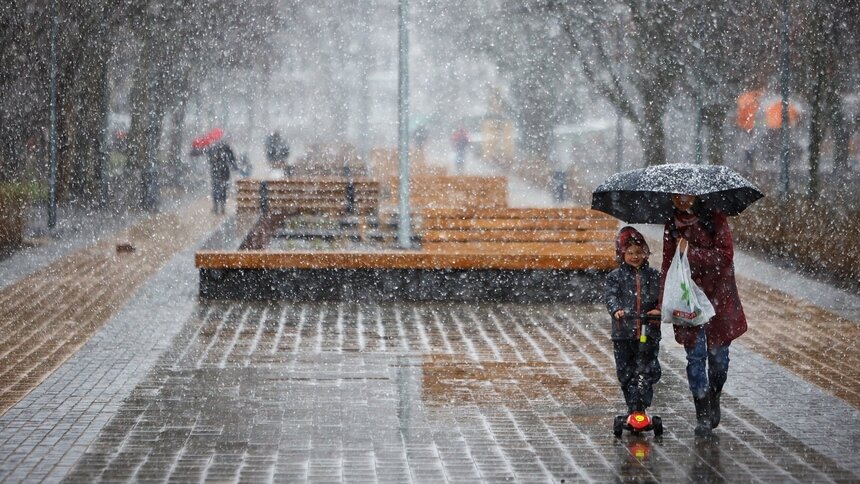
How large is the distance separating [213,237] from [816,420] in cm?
925

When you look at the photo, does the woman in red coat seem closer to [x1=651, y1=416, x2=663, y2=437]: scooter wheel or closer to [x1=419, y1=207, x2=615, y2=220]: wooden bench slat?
[x1=651, y1=416, x2=663, y2=437]: scooter wheel

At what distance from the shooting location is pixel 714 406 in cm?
757

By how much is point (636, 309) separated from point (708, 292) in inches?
15.9

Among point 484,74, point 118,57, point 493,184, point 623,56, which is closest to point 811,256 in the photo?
point 493,184

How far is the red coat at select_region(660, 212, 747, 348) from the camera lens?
7.45 meters

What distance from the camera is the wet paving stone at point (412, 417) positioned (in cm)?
673

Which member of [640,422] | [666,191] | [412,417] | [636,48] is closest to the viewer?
[666,191]

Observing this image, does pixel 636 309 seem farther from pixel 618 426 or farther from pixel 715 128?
pixel 715 128

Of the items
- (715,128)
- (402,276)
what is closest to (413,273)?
(402,276)

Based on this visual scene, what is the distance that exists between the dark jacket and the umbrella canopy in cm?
46

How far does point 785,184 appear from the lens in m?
23.8

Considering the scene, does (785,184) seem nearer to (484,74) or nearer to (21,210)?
(21,210)

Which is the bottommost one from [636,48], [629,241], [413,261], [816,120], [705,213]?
[413,261]

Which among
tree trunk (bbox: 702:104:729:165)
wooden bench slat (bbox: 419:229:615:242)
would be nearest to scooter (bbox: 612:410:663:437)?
wooden bench slat (bbox: 419:229:615:242)
